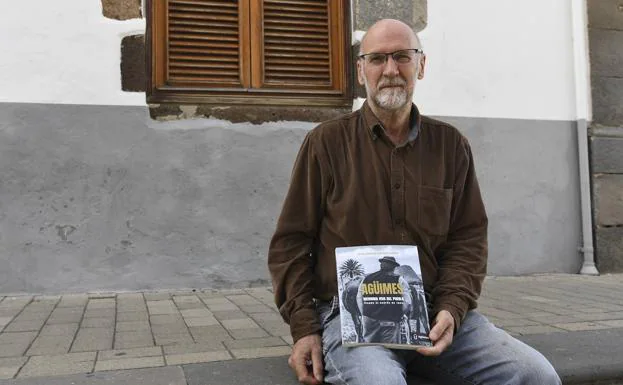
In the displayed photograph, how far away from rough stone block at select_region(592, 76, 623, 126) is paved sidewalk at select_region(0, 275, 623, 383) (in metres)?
1.66

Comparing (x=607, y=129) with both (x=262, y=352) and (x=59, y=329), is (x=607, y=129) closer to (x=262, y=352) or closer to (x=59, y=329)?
(x=262, y=352)

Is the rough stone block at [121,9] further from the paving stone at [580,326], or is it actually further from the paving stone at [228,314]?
the paving stone at [580,326]

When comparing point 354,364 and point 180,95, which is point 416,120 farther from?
point 180,95

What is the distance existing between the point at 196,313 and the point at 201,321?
0.26 meters

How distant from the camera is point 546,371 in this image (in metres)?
1.94

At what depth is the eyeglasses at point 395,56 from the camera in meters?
2.20

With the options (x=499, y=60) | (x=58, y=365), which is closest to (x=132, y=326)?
(x=58, y=365)

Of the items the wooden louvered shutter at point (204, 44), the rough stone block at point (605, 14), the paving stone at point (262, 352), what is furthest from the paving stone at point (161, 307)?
the rough stone block at point (605, 14)

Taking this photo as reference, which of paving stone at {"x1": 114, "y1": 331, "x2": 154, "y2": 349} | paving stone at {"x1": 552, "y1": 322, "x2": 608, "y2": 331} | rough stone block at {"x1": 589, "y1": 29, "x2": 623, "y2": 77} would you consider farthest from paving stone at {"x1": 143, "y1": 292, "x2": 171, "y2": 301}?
rough stone block at {"x1": 589, "y1": 29, "x2": 623, "y2": 77}

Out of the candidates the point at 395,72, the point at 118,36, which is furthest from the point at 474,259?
the point at 118,36

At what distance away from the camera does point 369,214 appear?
7.07ft

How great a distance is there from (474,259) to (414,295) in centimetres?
39

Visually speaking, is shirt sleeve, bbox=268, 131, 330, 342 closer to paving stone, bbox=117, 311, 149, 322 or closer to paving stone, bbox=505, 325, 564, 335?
paving stone, bbox=505, 325, 564, 335

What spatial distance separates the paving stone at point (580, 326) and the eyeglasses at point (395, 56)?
6.36 ft
